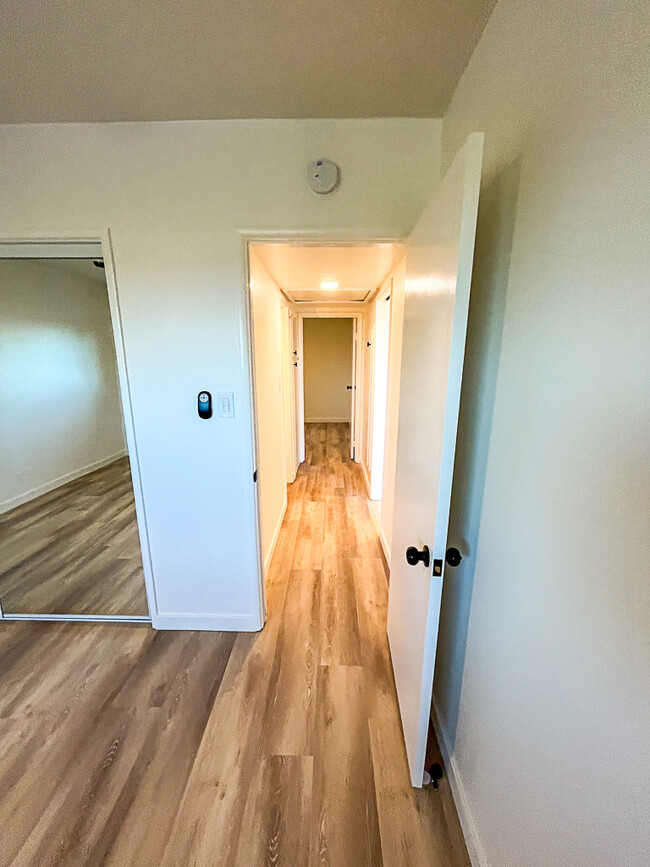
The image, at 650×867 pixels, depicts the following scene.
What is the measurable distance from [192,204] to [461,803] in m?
2.50

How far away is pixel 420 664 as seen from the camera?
109cm

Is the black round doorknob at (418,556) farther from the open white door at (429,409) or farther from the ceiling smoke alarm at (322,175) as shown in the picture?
the ceiling smoke alarm at (322,175)

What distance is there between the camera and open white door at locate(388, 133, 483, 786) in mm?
817

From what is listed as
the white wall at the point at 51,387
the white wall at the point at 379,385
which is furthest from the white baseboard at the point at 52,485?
the white wall at the point at 379,385

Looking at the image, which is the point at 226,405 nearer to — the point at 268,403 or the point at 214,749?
the point at 268,403

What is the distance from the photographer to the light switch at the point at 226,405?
1.62 meters

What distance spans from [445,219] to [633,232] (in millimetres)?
534

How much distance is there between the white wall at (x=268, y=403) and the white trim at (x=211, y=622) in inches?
13.8

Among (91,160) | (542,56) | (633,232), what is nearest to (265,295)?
(91,160)

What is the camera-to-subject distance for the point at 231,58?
3.59ft

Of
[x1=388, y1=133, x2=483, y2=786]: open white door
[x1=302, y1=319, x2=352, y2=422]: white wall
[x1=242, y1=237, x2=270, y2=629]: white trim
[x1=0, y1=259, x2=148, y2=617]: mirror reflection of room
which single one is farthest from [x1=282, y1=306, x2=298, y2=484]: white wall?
[x1=302, y1=319, x2=352, y2=422]: white wall

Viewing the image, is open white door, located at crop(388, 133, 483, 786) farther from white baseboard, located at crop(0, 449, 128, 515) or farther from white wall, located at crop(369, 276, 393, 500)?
white baseboard, located at crop(0, 449, 128, 515)

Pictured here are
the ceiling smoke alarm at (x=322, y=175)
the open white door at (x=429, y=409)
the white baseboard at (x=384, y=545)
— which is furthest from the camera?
the white baseboard at (x=384, y=545)

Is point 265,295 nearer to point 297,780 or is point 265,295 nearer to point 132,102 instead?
point 132,102
